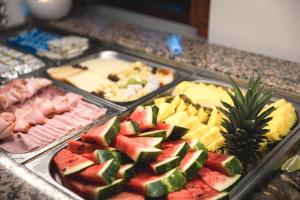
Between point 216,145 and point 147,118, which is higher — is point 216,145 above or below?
below

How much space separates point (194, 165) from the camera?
1.39 m

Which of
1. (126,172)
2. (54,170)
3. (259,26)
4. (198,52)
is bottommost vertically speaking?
(54,170)

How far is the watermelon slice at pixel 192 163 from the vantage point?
54.1 inches

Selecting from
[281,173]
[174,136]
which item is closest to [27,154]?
[174,136]

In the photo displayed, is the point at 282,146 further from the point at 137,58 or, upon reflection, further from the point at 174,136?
the point at 137,58

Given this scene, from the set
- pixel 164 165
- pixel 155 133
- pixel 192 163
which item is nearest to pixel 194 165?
pixel 192 163

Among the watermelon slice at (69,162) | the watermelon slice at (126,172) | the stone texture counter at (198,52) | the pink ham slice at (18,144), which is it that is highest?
the stone texture counter at (198,52)

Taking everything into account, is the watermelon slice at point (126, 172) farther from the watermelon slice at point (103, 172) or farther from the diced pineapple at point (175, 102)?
the diced pineapple at point (175, 102)

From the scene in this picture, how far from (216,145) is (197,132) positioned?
10 cm

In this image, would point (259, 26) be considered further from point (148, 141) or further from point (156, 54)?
point (148, 141)

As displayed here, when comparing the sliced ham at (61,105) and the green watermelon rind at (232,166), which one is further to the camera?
the sliced ham at (61,105)

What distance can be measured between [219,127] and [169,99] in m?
0.34

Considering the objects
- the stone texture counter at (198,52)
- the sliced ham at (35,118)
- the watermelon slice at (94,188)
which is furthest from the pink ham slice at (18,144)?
the stone texture counter at (198,52)

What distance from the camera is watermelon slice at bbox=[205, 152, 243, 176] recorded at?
4.66 feet
